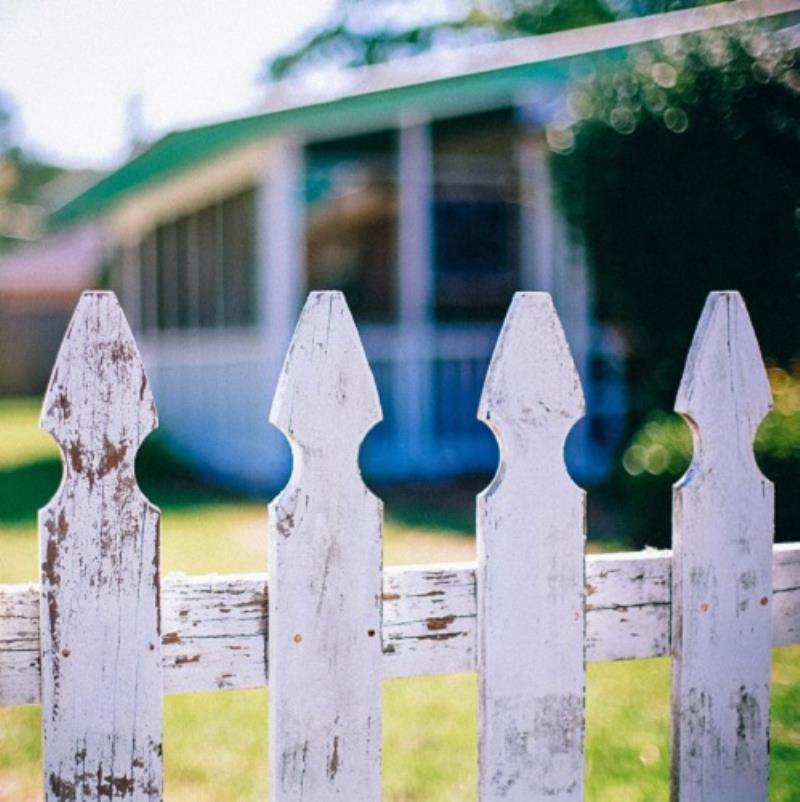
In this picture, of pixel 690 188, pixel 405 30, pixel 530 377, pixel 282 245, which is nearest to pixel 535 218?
pixel 282 245

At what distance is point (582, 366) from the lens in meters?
Result: 10.5

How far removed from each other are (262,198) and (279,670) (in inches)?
354

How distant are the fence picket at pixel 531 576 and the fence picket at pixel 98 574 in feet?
1.88

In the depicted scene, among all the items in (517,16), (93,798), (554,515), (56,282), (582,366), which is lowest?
(93,798)

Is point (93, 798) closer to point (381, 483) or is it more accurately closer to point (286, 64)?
point (381, 483)

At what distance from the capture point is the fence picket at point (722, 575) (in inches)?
78.4

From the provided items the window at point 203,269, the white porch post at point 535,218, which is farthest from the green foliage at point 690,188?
the window at point 203,269

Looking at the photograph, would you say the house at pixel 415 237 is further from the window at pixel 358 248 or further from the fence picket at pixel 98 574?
the fence picket at pixel 98 574

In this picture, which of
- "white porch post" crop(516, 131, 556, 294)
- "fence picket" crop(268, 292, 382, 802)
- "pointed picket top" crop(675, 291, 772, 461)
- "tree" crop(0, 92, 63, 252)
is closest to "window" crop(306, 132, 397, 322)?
"white porch post" crop(516, 131, 556, 294)

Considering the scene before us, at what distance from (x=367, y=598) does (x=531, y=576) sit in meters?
0.30

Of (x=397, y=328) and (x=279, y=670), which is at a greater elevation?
(x=397, y=328)

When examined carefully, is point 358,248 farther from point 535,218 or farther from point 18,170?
point 18,170

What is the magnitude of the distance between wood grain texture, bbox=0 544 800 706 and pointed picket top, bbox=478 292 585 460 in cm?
27

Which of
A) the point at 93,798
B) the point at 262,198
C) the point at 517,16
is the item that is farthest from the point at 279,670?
the point at 517,16
